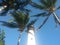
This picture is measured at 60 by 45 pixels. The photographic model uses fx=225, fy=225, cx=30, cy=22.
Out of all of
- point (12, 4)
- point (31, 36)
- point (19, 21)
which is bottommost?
point (31, 36)

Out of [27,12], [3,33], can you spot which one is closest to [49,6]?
[27,12]

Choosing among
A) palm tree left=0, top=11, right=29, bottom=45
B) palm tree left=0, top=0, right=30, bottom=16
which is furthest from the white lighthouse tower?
palm tree left=0, top=0, right=30, bottom=16

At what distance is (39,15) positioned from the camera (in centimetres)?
2403

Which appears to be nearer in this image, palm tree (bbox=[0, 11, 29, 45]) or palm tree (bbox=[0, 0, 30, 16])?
palm tree (bbox=[0, 0, 30, 16])

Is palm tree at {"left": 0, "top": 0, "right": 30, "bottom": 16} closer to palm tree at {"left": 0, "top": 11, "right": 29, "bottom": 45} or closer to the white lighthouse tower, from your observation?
palm tree at {"left": 0, "top": 11, "right": 29, "bottom": 45}

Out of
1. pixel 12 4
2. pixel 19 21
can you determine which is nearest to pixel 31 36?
pixel 19 21

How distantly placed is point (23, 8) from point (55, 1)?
11.4ft

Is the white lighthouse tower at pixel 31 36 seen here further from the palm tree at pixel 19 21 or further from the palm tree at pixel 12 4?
the palm tree at pixel 12 4

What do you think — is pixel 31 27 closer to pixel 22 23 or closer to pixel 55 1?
pixel 22 23

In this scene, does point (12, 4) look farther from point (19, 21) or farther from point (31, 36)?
point (31, 36)

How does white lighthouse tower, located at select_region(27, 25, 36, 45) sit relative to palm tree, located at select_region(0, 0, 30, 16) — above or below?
below

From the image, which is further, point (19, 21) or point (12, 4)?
point (19, 21)

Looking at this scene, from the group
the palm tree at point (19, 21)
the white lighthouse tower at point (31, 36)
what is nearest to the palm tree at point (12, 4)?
the palm tree at point (19, 21)

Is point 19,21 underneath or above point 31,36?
above
